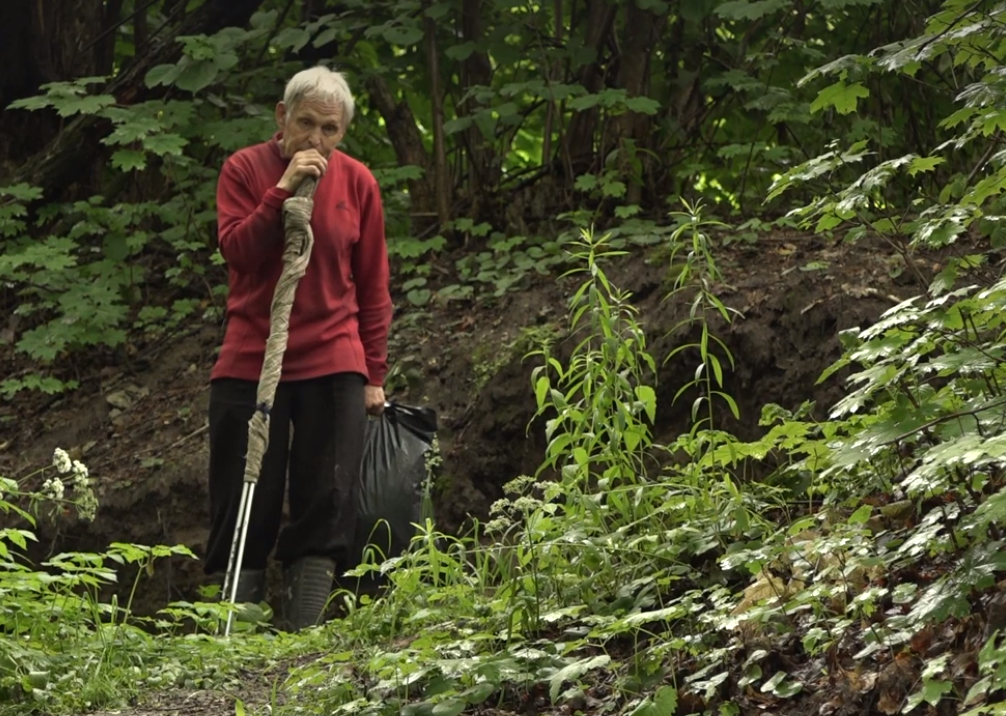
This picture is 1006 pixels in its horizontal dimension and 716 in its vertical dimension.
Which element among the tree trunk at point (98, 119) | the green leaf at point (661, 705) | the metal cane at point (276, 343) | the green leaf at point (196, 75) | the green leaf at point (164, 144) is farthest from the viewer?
the tree trunk at point (98, 119)

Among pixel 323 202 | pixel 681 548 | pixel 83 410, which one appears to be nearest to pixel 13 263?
pixel 83 410

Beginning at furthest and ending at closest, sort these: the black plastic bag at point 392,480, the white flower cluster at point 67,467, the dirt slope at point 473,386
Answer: the dirt slope at point 473,386, the black plastic bag at point 392,480, the white flower cluster at point 67,467

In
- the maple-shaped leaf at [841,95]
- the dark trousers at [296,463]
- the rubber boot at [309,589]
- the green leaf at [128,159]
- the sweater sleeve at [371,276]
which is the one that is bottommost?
the rubber boot at [309,589]

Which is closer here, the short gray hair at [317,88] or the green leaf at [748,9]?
the short gray hair at [317,88]

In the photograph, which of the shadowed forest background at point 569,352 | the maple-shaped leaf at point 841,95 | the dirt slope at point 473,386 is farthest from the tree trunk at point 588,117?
the maple-shaped leaf at point 841,95

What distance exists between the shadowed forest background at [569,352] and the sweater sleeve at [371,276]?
2.38 feet

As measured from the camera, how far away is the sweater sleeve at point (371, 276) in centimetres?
530

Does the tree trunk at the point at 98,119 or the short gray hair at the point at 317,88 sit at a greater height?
the tree trunk at the point at 98,119

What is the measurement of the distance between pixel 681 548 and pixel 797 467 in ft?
1.48

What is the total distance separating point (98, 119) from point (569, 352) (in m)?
4.03

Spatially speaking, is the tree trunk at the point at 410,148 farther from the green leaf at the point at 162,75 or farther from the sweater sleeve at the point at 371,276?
the sweater sleeve at the point at 371,276

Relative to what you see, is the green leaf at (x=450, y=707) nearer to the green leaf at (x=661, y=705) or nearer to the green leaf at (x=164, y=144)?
the green leaf at (x=661, y=705)

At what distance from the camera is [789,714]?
289cm

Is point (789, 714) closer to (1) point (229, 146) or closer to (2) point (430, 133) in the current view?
(1) point (229, 146)
